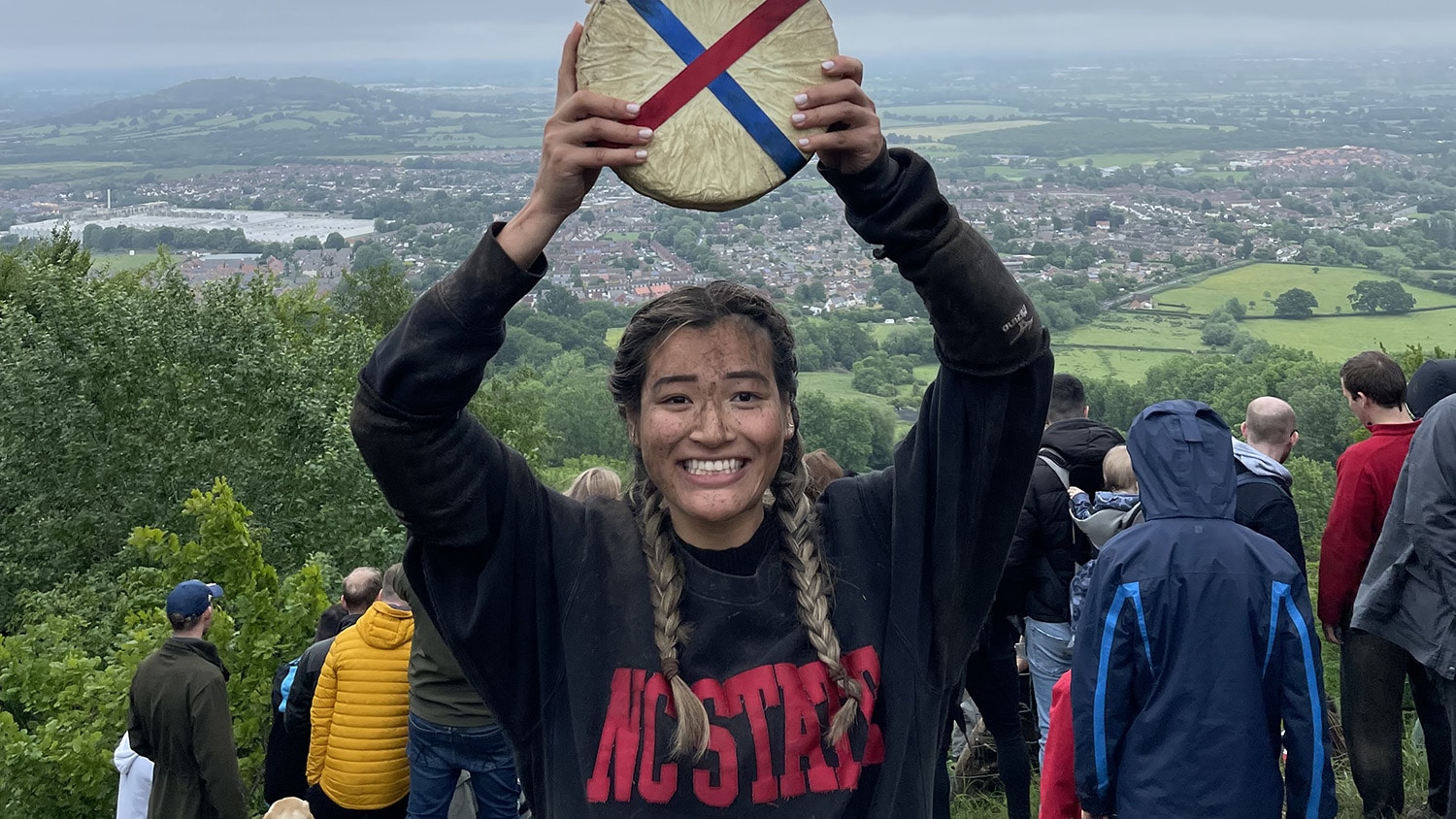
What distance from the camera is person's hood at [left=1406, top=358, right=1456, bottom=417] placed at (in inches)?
210

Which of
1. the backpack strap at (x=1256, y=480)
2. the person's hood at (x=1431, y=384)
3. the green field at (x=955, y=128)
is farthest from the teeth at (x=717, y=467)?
the green field at (x=955, y=128)

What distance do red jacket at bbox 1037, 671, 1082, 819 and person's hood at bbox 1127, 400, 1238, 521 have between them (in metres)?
0.68

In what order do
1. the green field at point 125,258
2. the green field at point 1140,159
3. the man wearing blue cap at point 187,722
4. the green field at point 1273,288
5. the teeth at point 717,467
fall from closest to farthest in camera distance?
the teeth at point 717,467
the man wearing blue cap at point 187,722
the green field at point 1273,288
the green field at point 125,258
the green field at point 1140,159

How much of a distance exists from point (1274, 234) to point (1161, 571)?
84.9 metres

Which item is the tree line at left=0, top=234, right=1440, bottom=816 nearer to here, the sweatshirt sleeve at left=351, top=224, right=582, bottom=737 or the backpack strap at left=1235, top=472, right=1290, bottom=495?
the backpack strap at left=1235, top=472, right=1290, bottom=495

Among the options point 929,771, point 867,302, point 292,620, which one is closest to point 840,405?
point 867,302

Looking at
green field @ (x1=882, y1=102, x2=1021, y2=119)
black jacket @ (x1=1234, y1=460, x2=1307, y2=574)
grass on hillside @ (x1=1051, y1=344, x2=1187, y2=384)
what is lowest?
grass on hillside @ (x1=1051, y1=344, x2=1187, y2=384)

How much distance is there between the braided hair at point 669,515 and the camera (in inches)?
77.4

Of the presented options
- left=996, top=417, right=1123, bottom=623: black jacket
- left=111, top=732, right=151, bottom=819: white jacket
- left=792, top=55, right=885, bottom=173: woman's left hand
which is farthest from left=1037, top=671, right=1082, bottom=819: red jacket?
left=111, top=732, right=151, bottom=819: white jacket

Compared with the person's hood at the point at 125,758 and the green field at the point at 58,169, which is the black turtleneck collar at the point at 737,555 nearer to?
the person's hood at the point at 125,758

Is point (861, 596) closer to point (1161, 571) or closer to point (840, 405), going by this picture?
point (1161, 571)

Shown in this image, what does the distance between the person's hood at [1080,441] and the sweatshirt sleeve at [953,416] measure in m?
3.12

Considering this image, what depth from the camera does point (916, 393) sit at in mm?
36094

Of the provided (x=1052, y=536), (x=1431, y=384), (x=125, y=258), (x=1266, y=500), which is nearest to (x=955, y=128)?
(x=125, y=258)
